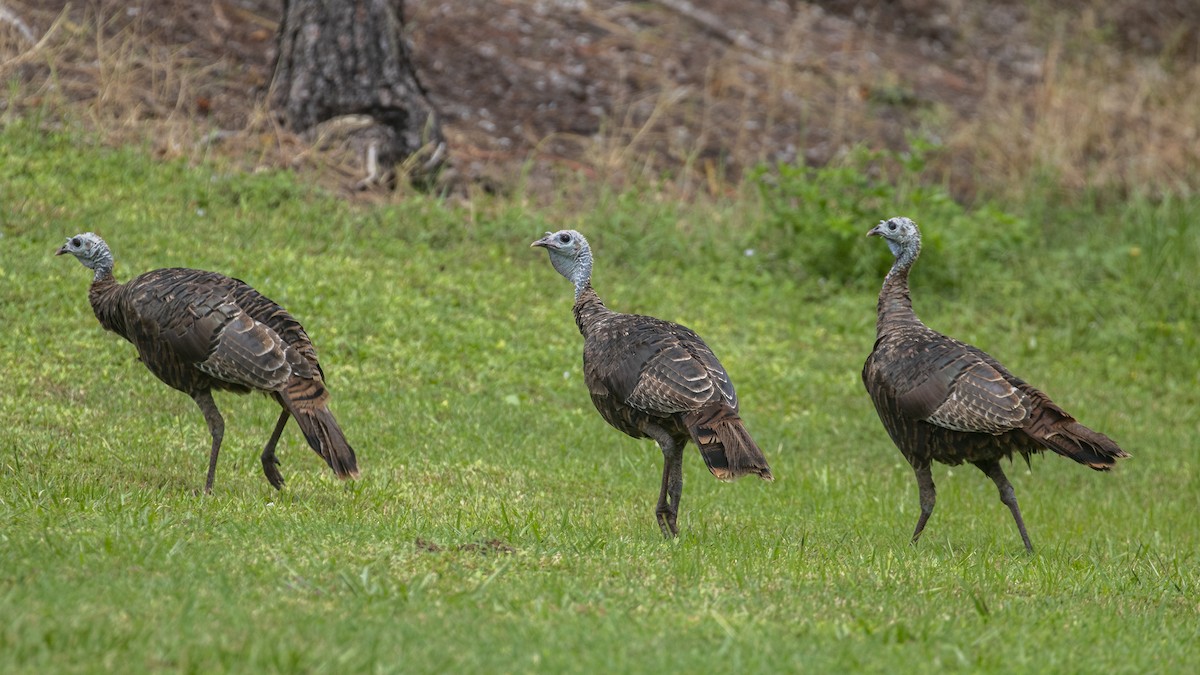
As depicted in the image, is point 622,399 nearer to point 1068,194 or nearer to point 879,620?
point 879,620

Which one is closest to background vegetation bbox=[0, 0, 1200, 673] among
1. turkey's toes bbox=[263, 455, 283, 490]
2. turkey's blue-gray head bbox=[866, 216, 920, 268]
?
turkey's toes bbox=[263, 455, 283, 490]

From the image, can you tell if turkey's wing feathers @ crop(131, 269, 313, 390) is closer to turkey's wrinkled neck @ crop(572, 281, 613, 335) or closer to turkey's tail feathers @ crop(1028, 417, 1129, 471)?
turkey's wrinkled neck @ crop(572, 281, 613, 335)

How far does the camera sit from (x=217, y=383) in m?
7.54

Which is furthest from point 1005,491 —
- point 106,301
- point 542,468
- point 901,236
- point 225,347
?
point 106,301

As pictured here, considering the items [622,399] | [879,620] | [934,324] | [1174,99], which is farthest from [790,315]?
[1174,99]

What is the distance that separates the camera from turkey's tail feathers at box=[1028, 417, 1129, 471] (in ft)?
23.1

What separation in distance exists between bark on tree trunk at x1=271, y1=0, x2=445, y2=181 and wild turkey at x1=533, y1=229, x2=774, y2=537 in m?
6.25

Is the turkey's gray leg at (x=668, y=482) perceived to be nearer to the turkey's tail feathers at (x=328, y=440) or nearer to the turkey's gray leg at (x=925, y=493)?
the turkey's gray leg at (x=925, y=493)

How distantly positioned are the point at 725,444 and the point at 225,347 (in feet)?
8.73

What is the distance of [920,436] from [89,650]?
4746 millimetres

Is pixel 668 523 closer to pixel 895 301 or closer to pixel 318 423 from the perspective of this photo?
pixel 318 423

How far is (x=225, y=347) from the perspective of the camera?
7.29m

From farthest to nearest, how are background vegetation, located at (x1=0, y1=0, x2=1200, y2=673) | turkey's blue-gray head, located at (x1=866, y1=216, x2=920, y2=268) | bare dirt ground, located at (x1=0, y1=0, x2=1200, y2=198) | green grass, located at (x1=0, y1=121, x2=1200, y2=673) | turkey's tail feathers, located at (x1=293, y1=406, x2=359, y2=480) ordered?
bare dirt ground, located at (x1=0, y1=0, x2=1200, y2=198) < turkey's blue-gray head, located at (x1=866, y1=216, x2=920, y2=268) < turkey's tail feathers, located at (x1=293, y1=406, x2=359, y2=480) < background vegetation, located at (x1=0, y1=0, x2=1200, y2=673) < green grass, located at (x1=0, y1=121, x2=1200, y2=673)

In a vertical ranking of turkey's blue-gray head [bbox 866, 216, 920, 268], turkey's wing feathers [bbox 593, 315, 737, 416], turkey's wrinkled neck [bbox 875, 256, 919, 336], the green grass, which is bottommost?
the green grass
